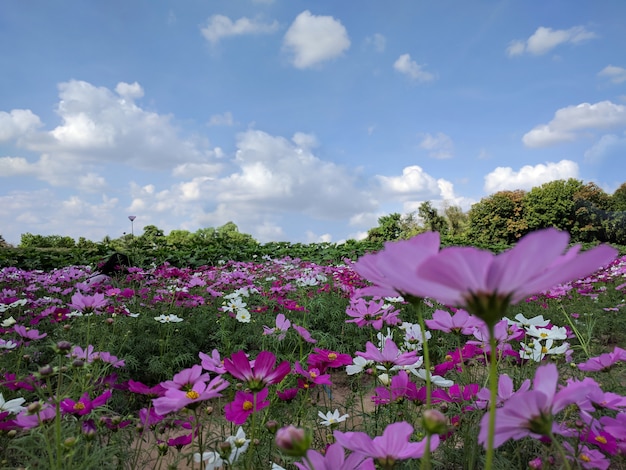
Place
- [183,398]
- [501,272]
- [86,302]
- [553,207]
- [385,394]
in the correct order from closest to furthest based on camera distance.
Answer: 1. [501,272]
2. [183,398]
3. [385,394]
4. [86,302]
5. [553,207]

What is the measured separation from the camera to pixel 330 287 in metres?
4.18

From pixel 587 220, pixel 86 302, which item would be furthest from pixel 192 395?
pixel 587 220

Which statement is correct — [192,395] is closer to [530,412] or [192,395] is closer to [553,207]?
[530,412]

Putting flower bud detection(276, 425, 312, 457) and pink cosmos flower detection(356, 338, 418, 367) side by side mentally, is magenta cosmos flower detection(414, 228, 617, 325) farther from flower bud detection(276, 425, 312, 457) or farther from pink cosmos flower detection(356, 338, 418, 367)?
pink cosmos flower detection(356, 338, 418, 367)

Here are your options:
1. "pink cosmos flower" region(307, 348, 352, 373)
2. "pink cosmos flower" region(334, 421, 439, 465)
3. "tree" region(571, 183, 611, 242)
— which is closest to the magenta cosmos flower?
"pink cosmos flower" region(334, 421, 439, 465)

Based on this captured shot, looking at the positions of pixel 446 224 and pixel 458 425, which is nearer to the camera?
pixel 458 425

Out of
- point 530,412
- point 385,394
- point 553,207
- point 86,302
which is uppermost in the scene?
point 553,207

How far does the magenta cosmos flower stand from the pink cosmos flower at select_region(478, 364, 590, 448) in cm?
14

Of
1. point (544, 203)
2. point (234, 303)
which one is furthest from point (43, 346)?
point (544, 203)

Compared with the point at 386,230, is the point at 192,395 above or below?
below

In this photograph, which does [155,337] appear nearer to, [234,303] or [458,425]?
[234,303]

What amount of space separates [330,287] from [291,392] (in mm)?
3111

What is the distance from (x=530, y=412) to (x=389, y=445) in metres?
0.20

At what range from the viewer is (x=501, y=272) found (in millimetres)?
399
